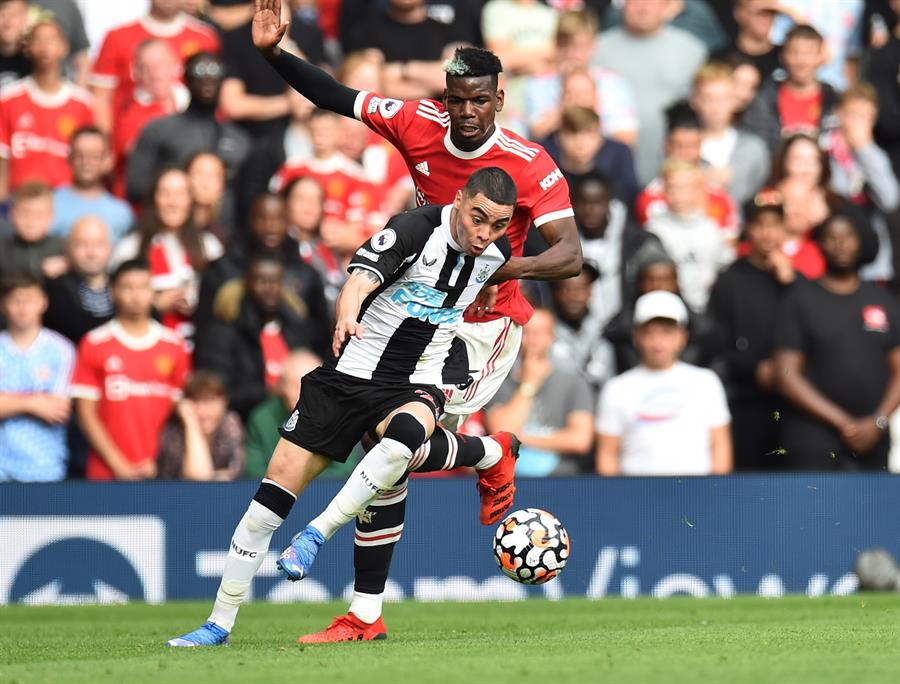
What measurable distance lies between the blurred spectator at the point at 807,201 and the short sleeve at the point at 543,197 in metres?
5.87

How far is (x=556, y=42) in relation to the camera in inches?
596

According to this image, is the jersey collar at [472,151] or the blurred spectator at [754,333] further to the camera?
the blurred spectator at [754,333]

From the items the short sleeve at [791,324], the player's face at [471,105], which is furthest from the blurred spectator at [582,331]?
the player's face at [471,105]

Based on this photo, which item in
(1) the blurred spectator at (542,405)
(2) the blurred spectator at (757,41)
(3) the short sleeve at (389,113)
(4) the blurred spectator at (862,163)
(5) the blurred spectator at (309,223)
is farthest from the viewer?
(2) the blurred spectator at (757,41)

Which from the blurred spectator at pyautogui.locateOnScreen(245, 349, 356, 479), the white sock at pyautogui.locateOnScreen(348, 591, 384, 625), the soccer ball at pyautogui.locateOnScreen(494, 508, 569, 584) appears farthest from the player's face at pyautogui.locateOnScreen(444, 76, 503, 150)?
the blurred spectator at pyautogui.locateOnScreen(245, 349, 356, 479)

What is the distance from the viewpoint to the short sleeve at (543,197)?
8.66 m

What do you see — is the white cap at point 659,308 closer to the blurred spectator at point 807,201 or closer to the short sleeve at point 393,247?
the blurred spectator at point 807,201

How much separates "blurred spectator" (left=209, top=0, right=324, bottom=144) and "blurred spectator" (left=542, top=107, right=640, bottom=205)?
239cm

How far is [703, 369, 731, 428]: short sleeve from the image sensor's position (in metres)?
12.6

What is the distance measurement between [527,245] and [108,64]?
4.33m

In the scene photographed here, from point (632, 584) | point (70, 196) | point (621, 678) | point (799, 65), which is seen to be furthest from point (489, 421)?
point (621, 678)

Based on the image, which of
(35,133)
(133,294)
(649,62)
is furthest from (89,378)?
(649,62)

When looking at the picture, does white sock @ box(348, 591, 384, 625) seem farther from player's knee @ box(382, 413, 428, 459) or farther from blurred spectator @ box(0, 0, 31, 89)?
blurred spectator @ box(0, 0, 31, 89)

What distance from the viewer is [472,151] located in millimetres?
8672
